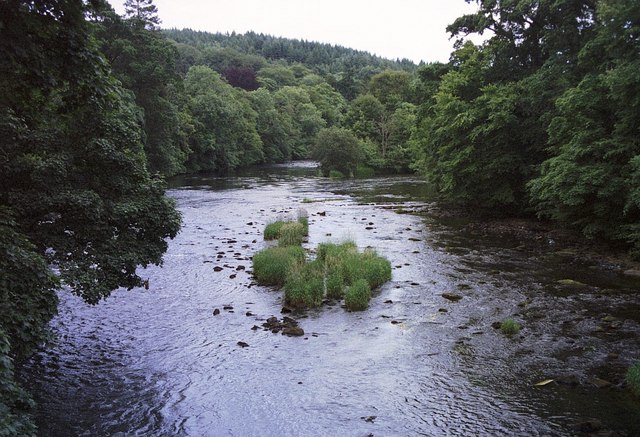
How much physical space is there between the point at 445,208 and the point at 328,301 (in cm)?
2411

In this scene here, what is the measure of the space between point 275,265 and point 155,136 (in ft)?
118

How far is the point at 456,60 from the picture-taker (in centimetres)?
4041

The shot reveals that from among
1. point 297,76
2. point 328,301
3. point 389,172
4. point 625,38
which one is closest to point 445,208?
point 625,38

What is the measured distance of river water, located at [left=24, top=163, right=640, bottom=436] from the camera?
10367 millimetres

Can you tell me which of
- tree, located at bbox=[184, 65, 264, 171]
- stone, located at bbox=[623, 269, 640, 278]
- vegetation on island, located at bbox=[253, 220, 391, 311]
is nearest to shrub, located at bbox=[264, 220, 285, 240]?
vegetation on island, located at bbox=[253, 220, 391, 311]

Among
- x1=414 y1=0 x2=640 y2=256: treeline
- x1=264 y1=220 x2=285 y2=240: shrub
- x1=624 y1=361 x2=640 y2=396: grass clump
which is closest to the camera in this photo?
x1=624 y1=361 x2=640 y2=396: grass clump

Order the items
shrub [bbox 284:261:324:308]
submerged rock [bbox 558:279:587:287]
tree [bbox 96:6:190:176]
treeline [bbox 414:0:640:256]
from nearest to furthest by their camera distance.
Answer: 1. shrub [bbox 284:261:324:308]
2. submerged rock [bbox 558:279:587:287]
3. treeline [bbox 414:0:640:256]
4. tree [bbox 96:6:190:176]

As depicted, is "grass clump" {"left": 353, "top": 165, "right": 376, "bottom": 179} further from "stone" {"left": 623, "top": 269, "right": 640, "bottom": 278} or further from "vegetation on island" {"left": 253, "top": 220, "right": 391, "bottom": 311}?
"stone" {"left": 623, "top": 269, "right": 640, "bottom": 278}

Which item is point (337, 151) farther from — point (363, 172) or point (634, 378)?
point (634, 378)

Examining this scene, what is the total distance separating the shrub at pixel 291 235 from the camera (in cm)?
2572

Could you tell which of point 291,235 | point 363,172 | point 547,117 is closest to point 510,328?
point 291,235

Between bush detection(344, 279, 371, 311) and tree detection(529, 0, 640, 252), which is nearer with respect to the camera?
bush detection(344, 279, 371, 311)

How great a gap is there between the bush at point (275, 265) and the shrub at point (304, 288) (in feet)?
2.84

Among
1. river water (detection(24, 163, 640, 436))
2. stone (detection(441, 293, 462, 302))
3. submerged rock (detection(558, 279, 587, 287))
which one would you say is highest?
submerged rock (detection(558, 279, 587, 287))
